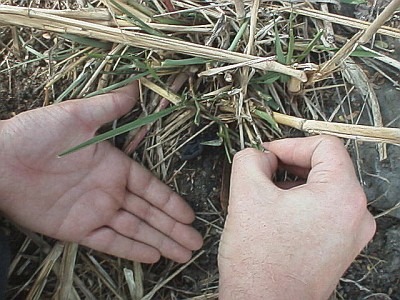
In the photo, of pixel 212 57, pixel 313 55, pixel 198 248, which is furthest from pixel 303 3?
pixel 198 248

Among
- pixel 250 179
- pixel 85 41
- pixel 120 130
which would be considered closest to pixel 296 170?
pixel 250 179

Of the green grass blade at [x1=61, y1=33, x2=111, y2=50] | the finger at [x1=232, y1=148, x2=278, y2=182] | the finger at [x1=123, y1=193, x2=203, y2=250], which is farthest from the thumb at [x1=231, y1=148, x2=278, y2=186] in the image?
the green grass blade at [x1=61, y1=33, x2=111, y2=50]

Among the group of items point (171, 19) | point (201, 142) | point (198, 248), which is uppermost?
point (171, 19)

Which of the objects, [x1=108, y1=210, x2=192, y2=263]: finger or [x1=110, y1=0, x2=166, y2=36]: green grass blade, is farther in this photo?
[x1=108, y1=210, x2=192, y2=263]: finger

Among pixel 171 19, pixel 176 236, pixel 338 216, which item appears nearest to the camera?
pixel 338 216

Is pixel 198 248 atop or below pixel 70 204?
below

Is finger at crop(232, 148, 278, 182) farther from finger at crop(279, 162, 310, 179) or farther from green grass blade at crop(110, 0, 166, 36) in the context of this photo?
green grass blade at crop(110, 0, 166, 36)

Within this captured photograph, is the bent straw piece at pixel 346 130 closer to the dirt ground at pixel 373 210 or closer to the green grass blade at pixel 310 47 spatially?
the green grass blade at pixel 310 47

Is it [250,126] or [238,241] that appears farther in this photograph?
[250,126]

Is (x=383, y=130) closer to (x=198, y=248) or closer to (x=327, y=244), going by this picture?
(x=327, y=244)
